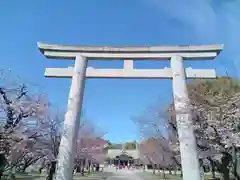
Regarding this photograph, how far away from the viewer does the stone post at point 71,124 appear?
7.56m

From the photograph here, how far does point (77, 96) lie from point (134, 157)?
6144 centimetres

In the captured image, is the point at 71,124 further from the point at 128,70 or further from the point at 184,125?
the point at 184,125

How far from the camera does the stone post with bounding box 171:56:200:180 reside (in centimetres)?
730

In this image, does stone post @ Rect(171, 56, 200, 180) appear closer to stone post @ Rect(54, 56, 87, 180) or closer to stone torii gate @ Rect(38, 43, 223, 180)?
stone torii gate @ Rect(38, 43, 223, 180)

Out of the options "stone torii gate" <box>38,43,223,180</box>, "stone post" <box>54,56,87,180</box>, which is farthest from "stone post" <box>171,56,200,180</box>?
"stone post" <box>54,56,87,180</box>

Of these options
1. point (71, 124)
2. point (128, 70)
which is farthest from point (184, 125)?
point (71, 124)

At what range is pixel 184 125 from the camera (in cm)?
801

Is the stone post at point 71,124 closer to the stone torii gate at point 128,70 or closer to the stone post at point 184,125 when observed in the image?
the stone torii gate at point 128,70

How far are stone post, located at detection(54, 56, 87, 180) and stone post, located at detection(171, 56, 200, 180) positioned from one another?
3664 mm

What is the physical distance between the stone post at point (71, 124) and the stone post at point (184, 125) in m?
3.66

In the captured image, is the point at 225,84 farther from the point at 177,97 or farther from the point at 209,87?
the point at 177,97

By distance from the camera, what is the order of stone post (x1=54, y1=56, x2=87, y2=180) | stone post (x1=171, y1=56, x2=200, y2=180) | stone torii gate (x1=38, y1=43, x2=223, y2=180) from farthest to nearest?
stone torii gate (x1=38, y1=43, x2=223, y2=180) < stone post (x1=54, y1=56, x2=87, y2=180) < stone post (x1=171, y1=56, x2=200, y2=180)

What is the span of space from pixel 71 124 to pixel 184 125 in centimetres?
413

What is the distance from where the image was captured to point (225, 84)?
16.4m
